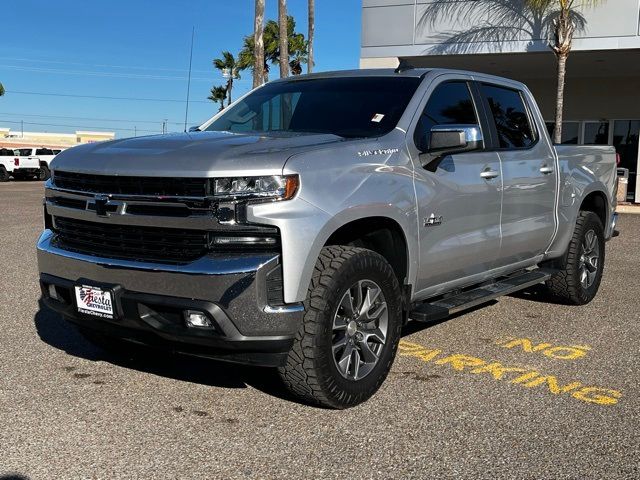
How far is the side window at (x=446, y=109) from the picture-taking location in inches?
187

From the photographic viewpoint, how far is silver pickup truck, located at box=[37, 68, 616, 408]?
11.7 feet

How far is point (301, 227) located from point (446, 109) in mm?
2006

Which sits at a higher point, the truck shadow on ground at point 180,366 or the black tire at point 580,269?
the black tire at point 580,269

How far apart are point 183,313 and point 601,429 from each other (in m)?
2.27

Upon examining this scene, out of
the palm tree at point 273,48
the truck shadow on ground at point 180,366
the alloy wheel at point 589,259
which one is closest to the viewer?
the truck shadow on ground at point 180,366

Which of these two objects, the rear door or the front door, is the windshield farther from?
the rear door

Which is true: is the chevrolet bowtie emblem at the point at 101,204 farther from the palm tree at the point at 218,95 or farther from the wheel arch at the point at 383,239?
the palm tree at the point at 218,95

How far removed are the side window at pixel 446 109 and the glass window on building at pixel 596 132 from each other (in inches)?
751

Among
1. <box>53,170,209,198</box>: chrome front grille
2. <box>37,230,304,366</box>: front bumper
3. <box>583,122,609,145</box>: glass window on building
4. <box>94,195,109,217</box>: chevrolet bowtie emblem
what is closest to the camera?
<box>37,230,304,366</box>: front bumper

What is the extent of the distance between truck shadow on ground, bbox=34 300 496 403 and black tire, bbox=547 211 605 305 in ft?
6.15

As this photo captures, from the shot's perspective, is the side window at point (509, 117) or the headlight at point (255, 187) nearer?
the headlight at point (255, 187)

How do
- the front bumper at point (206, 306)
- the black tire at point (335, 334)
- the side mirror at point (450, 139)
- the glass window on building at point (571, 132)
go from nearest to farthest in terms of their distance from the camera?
the front bumper at point (206, 306) < the black tire at point (335, 334) < the side mirror at point (450, 139) < the glass window on building at point (571, 132)

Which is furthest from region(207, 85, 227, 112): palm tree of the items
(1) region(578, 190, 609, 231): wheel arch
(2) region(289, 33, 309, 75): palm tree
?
(1) region(578, 190, 609, 231): wheel arch

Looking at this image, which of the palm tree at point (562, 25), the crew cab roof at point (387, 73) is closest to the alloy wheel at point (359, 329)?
the crew cab roof at point (387, 73)
